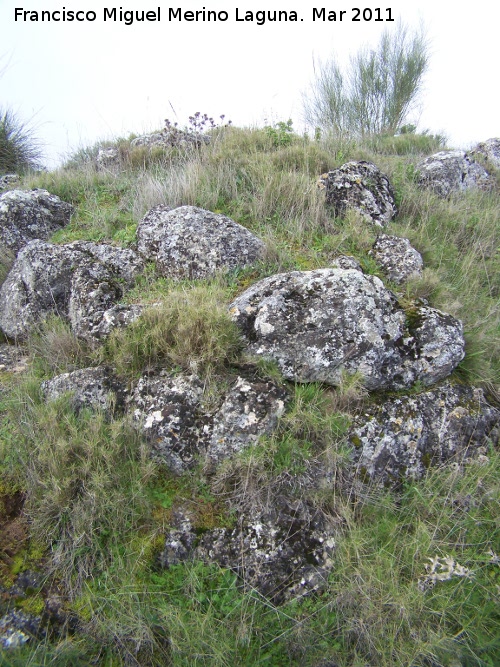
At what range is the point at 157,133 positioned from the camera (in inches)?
317

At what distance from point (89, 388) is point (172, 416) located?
24.9 inches

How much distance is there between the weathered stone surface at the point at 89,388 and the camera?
9.16 ft

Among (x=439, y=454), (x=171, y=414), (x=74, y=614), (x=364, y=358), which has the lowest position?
(x=74, y=614)

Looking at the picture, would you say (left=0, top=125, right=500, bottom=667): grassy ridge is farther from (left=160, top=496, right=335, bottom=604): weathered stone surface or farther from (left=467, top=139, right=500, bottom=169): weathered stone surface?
(left=467, top=139, right=500, bottom=169): weathered stone surface

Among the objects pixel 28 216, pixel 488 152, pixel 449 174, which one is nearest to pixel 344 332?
pixel 28 216

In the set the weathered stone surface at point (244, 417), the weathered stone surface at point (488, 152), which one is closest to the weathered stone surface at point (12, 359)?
the weathered stone surface at point (244, 417)

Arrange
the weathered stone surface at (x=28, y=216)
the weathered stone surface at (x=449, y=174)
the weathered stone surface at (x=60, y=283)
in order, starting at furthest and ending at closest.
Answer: the weathered stone surface at (x=449, y=174) → the weathered stone surface at (x=28, y=216) → the weathered stone surface at (x=60, y=283)

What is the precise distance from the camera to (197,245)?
3.85m

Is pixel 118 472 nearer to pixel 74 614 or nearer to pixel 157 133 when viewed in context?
pixel 74 614

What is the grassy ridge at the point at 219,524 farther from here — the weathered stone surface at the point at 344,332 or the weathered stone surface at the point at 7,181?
the weathered stone surface at the point at 7,181

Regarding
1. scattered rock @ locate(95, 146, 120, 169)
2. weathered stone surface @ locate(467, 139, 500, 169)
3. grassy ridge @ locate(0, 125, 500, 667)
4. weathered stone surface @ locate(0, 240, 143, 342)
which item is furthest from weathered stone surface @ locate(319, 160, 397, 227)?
weathered stone surface @ locate(467, 139, 500, 169)

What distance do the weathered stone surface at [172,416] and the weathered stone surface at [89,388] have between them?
154 millimetres

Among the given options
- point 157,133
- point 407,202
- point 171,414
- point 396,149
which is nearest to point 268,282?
point 171,414

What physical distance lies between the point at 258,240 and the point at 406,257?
55.4 inches
